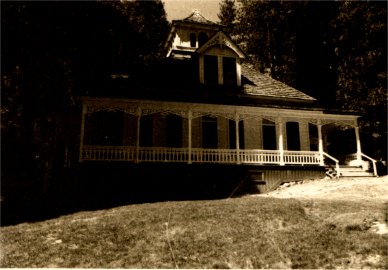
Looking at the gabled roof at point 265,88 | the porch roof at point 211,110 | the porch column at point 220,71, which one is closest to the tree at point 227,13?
the gabled roof at point 265,88

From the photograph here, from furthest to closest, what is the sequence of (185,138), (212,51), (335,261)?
(212,51), (185,138), (335,261)

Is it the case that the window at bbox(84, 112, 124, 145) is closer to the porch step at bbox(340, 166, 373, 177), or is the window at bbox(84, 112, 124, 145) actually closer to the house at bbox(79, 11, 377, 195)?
the house at bbox(79, 11, 377, 195)

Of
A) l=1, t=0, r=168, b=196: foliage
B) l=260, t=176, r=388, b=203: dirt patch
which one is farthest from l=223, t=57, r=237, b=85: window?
l=260, t=176, r=388, b=203: dirt patch

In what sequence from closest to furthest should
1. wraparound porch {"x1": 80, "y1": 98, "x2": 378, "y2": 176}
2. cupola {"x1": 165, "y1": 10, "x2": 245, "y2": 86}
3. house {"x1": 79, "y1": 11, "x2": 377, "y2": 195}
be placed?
wraparound porch {"x1": 80, "y1": 98, "x2": 378, "y2": 176} < house {"x1": 79, "y1": 11, "x2": 377, "y2": 195} < cupola {"x1": 165, "y1": 10, "x2": 245, "y2": 86}

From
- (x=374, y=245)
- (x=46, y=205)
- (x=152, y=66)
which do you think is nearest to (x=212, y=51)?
(x=152, y=66)

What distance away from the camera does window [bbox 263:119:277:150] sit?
2166 cm

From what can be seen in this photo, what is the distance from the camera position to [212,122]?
2136cm

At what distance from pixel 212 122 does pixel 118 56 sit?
993 centimetres

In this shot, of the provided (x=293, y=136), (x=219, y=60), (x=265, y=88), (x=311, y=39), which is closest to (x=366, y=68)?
(x=311, y=39)

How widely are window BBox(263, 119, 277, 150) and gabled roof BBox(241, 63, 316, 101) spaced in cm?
169

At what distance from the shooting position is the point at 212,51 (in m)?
22.2

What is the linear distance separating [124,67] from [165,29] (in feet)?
53.7

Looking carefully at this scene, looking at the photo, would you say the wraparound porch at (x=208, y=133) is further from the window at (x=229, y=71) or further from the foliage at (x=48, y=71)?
the window at (x=229, y=71)

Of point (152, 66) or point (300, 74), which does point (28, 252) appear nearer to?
point (152, 66)
